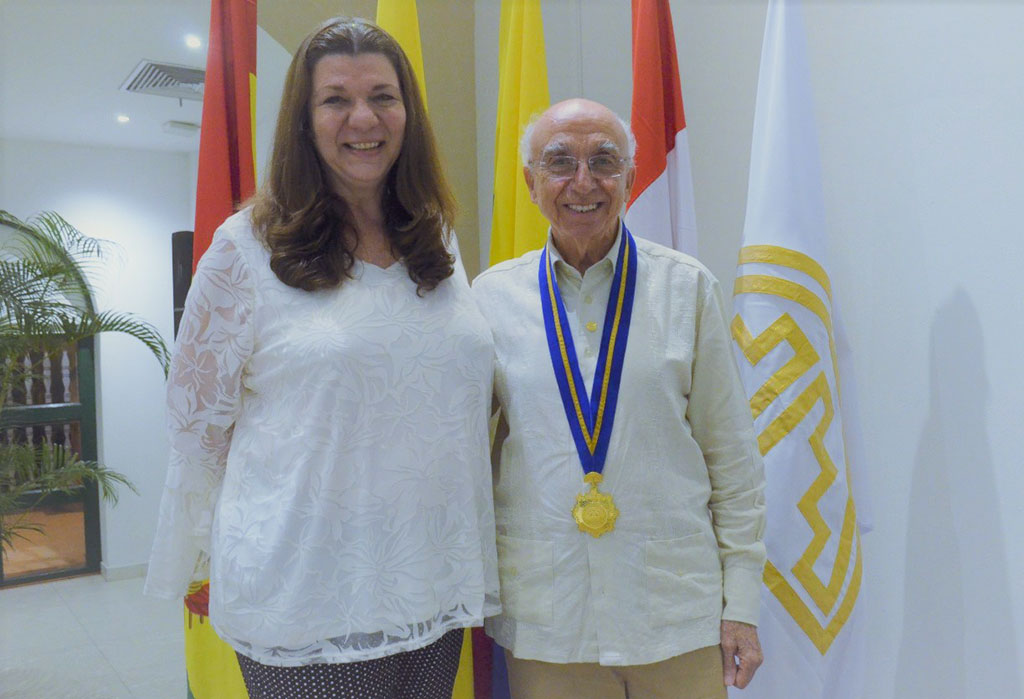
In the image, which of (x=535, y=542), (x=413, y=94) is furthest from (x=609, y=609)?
(x=413, y=94)

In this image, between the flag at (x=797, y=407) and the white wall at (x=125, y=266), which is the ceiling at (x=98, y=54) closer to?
the white wall at (x=125, y=266)

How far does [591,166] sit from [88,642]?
4.61m

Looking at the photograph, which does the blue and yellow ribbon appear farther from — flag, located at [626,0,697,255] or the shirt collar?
flag, located at [626,0,697,255]

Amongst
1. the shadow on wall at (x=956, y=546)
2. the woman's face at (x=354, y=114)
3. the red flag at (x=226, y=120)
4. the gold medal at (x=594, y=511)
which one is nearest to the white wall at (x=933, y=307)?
the shadow on wall at (x=956, y=546)

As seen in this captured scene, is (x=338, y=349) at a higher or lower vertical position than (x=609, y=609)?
higher

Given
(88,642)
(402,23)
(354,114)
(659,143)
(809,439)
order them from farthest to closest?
1. (88,642)
2. (402,23)
3. (659,143)
4. (809,439)
5. (354,114)

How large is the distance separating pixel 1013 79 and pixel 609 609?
1390mm

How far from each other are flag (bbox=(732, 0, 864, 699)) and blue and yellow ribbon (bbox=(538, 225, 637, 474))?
0.50m

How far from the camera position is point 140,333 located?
5457mm

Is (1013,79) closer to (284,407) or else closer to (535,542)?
(535,542)

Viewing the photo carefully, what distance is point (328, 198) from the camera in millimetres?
1391

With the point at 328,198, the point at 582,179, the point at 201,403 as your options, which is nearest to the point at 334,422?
the point at 201,403

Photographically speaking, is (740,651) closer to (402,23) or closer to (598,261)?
(598,261)

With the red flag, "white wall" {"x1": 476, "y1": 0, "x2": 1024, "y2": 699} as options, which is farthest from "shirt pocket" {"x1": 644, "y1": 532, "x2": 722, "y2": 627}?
the red flag
